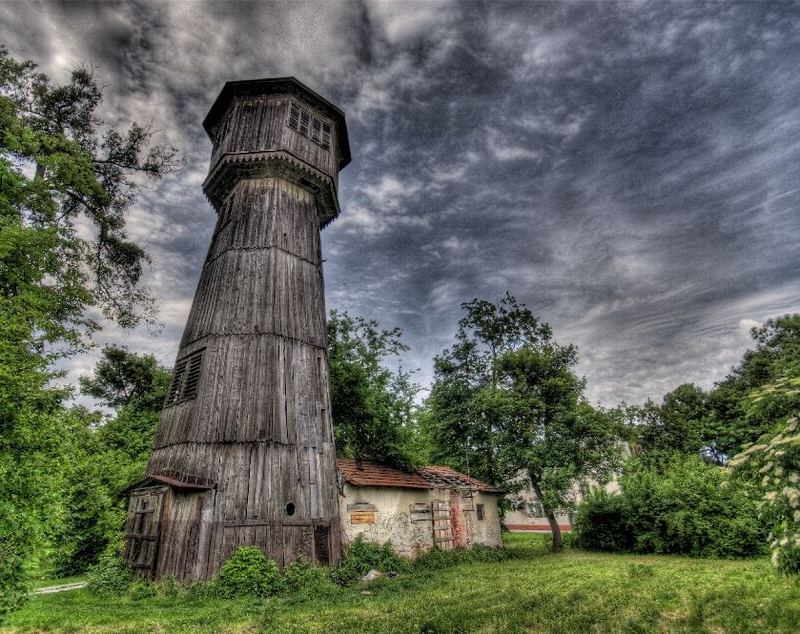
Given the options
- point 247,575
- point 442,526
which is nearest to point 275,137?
point 247,575

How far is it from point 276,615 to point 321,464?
5.34 meters

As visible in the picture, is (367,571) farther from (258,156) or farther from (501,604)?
(258,156)

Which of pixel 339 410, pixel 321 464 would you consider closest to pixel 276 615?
pixel 321 464

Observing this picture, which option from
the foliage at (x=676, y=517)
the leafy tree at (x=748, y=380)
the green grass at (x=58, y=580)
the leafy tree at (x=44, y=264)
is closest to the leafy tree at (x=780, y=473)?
the leafy tree at (x=44, y=264)

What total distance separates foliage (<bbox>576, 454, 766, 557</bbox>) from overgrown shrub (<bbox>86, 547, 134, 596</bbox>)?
1969cm

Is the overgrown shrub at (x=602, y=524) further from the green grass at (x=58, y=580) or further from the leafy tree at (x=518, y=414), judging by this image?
the green grass at (x=58, y=580)

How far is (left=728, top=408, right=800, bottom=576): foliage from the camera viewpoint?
4.07m

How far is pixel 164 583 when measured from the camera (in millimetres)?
11578

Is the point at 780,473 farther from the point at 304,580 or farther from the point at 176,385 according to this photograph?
the point at 176,385

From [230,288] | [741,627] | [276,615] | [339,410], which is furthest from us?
[339,410]

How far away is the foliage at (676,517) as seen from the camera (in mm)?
16997

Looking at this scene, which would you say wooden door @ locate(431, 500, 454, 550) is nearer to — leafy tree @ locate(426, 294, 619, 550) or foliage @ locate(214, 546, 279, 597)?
leafy tree @ locate(426, 294, 619, 550)

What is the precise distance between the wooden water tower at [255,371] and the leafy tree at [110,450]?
2.61 m

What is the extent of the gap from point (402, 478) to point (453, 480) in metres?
3.86
